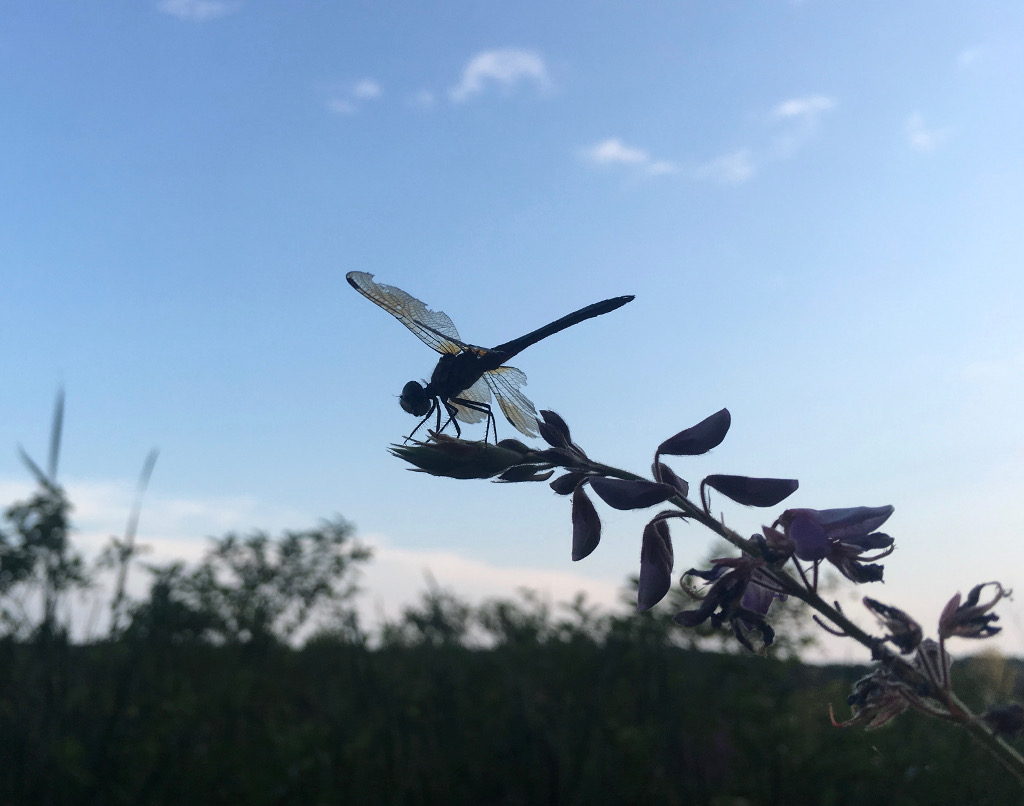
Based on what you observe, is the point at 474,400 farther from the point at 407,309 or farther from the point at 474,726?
the point at 474,726

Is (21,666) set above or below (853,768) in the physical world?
above

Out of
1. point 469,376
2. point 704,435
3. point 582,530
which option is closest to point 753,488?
point 704,435

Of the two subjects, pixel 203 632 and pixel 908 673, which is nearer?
pixel 908 673

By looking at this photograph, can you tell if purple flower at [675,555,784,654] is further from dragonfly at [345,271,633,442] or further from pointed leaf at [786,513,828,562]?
dragonfly at [345,271,633,442]

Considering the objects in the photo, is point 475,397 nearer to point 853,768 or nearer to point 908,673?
point 908,673

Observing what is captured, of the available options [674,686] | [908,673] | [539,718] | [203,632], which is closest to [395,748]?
[539,718]

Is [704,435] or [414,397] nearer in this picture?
[704,435]

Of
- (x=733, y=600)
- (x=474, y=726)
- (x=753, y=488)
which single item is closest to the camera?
(x=733, y=600)

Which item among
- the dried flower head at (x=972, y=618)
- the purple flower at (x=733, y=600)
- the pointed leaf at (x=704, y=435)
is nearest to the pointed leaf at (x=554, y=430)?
the pointed leaf at (x=704, y=435)
